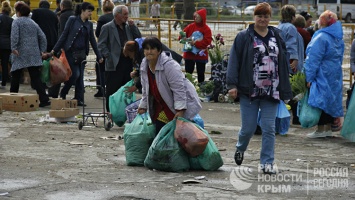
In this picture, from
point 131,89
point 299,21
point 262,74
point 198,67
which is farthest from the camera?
point 198,67

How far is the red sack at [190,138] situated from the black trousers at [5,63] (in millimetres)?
9268


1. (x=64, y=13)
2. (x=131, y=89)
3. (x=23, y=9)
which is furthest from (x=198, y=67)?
(x=131, y=89)

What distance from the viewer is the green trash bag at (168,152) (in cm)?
931

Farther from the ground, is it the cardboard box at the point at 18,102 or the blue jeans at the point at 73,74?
the blue jeans at the point at 73,74

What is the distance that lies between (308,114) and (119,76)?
3.05 metres

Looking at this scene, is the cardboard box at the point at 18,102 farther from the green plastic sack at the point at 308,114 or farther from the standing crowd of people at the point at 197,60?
the green plastic sack at the point at 308,114

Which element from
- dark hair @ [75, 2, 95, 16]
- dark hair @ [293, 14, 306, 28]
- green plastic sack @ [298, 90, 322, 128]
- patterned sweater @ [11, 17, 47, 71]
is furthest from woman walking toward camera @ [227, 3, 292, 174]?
patterned sweater @ [11, 17, 47, 71]

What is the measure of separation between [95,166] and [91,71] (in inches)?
515

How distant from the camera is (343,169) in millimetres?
9852

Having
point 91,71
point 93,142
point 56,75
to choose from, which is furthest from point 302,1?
point 93,142

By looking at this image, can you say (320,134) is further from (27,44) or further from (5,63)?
(5,63)

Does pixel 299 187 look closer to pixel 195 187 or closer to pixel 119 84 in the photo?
pixel 195 187

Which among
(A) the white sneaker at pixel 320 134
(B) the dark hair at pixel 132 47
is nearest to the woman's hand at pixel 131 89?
(B) the dark hair at pixel 132 47

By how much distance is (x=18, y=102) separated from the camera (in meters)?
15.2
